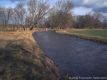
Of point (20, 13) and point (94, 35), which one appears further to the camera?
point (20, 13)

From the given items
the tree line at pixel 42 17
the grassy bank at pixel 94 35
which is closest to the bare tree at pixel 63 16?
the tree line at pixel 42 17

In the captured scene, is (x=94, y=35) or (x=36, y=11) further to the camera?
(x=36, y=11)

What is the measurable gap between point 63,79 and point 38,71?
154 centimetres

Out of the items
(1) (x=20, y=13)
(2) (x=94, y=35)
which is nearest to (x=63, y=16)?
(1) (x=20, y=13)

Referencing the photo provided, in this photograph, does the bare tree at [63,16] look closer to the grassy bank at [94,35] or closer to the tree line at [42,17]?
the tree line at [42,17]

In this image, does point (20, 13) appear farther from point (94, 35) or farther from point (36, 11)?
point (94, 35)

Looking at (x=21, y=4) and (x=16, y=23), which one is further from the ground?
(x=21, y=4)

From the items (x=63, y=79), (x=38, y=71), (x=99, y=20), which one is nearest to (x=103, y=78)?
(x=63, y=79)

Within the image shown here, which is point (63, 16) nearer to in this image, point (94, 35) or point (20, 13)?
point (20, 13)

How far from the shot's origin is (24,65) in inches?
612

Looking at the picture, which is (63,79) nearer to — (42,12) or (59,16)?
(42,12)

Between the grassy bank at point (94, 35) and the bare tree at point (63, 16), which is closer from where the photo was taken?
the grassy bank at point (94, 35)

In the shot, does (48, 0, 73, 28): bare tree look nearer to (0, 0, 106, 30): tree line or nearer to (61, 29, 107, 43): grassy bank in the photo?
(0, 0, 106, 30): tree line

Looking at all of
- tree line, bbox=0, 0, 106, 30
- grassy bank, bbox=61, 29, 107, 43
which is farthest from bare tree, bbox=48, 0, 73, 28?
grassy bank, bbox=61, 29, 107, 43
